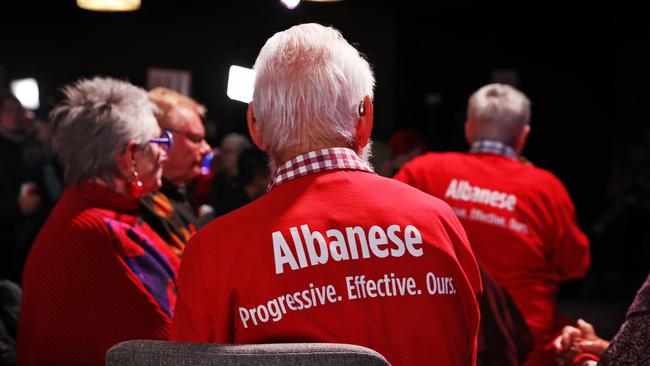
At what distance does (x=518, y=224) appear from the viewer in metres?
3.03

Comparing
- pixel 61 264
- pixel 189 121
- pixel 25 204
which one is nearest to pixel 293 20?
pixel 189 121

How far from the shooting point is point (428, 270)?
1428 millimetres

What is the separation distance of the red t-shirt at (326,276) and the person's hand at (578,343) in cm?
97

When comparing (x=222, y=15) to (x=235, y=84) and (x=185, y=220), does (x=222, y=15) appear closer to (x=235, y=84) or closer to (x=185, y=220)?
(x=185, y=220)

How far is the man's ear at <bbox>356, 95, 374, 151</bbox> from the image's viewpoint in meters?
1.54

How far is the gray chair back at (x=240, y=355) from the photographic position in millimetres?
1178

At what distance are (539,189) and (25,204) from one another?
294cm

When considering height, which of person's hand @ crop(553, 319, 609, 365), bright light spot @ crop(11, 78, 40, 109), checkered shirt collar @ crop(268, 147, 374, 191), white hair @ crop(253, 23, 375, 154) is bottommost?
bright light spot @ crop(11, 78, 40, 109)

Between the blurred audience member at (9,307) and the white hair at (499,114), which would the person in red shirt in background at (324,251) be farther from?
the white hair at (499,114)

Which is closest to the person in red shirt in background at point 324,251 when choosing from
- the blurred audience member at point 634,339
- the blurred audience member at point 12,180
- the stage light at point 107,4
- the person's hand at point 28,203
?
the blurred audience member at point 634,339

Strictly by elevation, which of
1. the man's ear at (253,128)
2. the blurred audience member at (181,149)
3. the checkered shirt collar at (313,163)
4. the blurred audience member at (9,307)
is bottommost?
the blurred audience member at (9,307)

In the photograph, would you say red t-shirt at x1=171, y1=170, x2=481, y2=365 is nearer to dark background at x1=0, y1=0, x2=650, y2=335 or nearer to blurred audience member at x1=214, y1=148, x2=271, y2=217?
blurred audience member at x1=214, y1=148, x2=271, y2=217

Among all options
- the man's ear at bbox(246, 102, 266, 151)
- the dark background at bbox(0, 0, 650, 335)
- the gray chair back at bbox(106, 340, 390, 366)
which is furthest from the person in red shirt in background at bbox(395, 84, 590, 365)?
the dark background at bbox(0, 0, 650, 335)

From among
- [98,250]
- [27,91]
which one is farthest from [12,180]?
[27,91]
